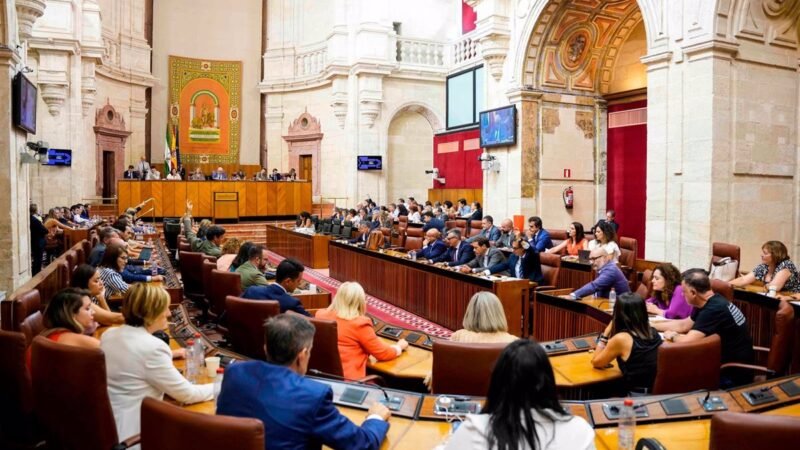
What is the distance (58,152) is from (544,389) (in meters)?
14.9

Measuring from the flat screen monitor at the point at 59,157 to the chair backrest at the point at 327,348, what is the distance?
12942 mm

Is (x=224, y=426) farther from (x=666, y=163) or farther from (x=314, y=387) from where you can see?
(x=666, y=163)

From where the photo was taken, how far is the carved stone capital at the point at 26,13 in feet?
24.0

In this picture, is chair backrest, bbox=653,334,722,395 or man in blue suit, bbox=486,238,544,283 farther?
man in blue suit, bbox=486,238,544,283

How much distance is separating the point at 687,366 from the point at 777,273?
10.2 ft

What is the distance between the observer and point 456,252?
7742mm

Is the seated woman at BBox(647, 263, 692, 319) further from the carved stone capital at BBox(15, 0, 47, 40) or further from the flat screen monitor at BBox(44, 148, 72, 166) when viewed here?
the flat screen monitor at BBox(44, 148, 72, 166)

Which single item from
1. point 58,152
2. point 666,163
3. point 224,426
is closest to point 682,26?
point 666,163

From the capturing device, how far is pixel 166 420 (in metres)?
1.75

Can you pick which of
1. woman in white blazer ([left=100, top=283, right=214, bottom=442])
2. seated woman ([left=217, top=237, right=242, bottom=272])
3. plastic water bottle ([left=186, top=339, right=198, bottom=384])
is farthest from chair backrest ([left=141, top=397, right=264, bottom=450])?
seated woman ([left=217, top=237, right=242, bottom=272])

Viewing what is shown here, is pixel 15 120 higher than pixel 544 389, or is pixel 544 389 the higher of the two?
pixel 15 120

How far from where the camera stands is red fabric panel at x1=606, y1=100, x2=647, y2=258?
1136 centimetres

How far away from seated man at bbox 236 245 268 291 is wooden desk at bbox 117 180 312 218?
37.7 ft

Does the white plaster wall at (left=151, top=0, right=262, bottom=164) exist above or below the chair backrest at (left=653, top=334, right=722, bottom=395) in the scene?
above
